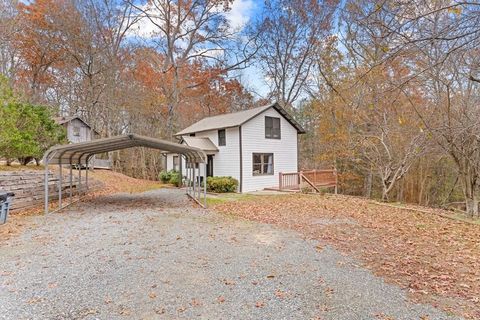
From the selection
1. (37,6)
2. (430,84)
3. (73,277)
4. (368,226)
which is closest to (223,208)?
(368,226)

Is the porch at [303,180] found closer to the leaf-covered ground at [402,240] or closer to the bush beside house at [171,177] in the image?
the leaf-covered ground at [402,240]

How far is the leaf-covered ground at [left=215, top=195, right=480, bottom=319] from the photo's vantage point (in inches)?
166

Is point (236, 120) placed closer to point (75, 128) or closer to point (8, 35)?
point (8, 35)

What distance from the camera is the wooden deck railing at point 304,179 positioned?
17.2 meters

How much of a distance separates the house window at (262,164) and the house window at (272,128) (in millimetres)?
1156

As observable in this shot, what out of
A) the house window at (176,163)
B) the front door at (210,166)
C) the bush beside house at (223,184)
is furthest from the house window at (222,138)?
the house window at (176,163)

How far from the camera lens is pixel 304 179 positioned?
690 inches

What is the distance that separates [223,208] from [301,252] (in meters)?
5.50

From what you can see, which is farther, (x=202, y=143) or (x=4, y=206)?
(x=202, y=143)

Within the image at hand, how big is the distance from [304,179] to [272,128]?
3592mm

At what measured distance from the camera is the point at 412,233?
7.40m

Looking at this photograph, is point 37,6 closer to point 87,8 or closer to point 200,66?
point 87,8

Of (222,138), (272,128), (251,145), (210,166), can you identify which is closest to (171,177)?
(210,166)

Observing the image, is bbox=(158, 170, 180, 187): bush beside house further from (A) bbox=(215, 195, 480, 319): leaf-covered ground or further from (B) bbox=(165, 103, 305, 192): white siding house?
(A) bbox=(215, 195, 480, 319): leaf-covered ground
